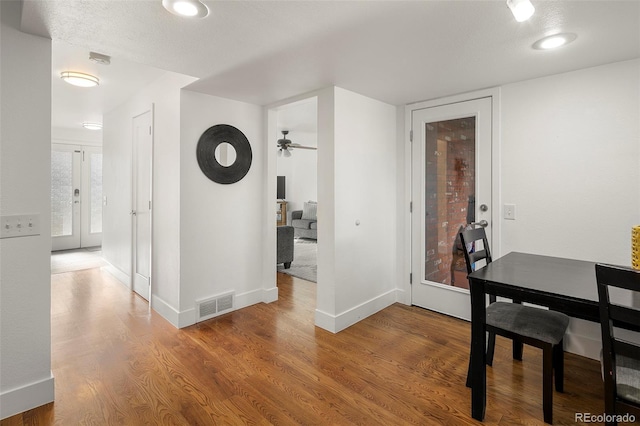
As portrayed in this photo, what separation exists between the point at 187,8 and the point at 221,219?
6.75ft

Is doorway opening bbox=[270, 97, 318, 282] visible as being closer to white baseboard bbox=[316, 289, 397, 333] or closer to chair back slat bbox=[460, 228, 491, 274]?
white baseboard bbox=[316, 289, 397, 333]

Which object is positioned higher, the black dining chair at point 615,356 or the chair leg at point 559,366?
the black dining chair at point 615,356

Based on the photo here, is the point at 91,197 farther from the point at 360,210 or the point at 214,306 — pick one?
the point at 360,210

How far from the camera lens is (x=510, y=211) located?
2.86 metres

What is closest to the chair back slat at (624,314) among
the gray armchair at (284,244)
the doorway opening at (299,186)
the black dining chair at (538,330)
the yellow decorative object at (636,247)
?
the black dining chair at (538,330)

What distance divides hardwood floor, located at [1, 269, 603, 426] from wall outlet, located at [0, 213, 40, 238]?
3.35ft

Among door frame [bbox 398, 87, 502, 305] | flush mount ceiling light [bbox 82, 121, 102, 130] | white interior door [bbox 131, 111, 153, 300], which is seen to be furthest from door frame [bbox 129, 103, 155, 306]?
door frame [bbox 398, 87, 502, 305]

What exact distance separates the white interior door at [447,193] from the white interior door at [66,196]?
22.2 ft

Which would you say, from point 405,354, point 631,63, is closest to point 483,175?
point 631,63

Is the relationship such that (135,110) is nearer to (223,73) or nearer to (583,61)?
(223,73)

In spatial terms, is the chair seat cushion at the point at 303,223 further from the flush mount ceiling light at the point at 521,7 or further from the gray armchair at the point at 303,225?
the flush mount ceiling light at the point at 521,7

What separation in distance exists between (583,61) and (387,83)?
138 centimetres

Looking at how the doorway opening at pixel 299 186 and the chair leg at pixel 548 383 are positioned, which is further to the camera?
the doorway opening at pixel 299 186

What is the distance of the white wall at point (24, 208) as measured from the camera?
5.98ft
